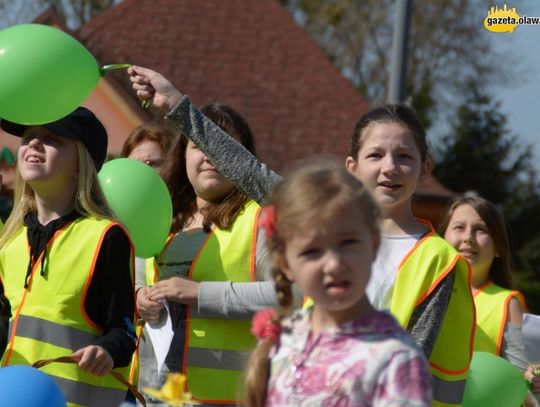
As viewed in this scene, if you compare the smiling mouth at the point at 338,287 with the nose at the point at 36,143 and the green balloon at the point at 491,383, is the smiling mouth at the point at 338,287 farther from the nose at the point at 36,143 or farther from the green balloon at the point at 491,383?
the green balloon at the point at 491,383

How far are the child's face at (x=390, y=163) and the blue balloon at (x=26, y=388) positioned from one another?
128 centimetres

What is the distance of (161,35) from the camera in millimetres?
24547

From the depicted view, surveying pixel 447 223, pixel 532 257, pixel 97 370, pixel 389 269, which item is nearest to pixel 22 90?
pixel 97 370

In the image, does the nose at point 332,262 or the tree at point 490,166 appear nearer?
the nose at point 332,262

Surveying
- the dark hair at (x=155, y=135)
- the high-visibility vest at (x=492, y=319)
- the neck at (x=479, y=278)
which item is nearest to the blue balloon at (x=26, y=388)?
the dark hair at (x=155, y=135)

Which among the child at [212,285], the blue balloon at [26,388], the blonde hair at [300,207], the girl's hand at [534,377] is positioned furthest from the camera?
the girl's hand at [534,377]

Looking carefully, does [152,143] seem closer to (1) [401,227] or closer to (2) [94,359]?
(1) [401,227]

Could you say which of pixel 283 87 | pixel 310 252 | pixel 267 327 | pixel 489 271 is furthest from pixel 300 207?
pixel 283 87

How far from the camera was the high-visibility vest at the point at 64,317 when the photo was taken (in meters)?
4.51

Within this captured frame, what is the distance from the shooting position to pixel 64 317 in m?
4.51

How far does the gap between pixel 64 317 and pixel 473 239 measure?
2.76 m

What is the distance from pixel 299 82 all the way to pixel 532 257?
884 centimetres

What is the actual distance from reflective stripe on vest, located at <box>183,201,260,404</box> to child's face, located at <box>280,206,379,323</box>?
1.72 metres

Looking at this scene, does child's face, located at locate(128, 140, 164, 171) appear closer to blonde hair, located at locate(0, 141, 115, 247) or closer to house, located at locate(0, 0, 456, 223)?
blonde hair, located at locate(0, 141, 115, 247)
